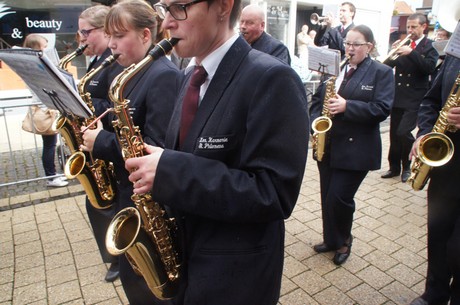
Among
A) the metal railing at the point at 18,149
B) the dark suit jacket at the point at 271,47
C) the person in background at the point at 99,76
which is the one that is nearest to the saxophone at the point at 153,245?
the person in background at the point at 99,76

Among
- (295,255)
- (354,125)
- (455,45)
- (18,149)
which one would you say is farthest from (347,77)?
(18,149)

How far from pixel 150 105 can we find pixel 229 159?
106 centimetres

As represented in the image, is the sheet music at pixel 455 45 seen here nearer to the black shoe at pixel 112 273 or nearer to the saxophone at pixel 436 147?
the saxophone at pixel 436 147

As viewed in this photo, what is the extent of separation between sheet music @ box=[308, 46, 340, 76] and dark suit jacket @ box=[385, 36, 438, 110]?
7.22ft

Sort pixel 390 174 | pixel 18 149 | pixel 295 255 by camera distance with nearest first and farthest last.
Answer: pixel 295 255, pixel 390 174, pixel 18 149

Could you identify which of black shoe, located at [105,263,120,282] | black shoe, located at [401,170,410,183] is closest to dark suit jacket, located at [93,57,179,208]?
black shoe, located at [105,263,120,282]

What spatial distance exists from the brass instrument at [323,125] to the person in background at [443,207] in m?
0.84

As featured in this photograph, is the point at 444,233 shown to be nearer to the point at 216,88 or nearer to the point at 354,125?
the point at 354,125

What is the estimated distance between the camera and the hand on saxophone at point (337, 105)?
3.37m

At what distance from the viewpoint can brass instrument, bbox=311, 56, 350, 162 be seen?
359 centimetres

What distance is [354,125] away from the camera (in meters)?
3.47

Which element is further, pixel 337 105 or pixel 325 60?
pixel 325 60

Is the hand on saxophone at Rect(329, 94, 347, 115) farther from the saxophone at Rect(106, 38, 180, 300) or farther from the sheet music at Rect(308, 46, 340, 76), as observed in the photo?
the saxophone at Rect(106, 38, 180, 300)

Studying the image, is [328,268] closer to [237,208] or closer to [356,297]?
[356,297]
